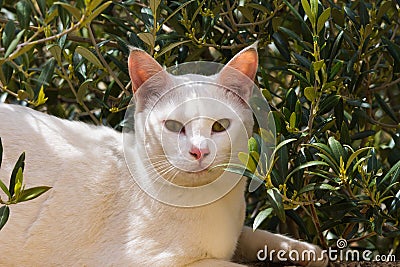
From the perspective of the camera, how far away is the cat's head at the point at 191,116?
1916 millimetres

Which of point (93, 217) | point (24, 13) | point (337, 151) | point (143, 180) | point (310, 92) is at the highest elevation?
point (24, 13)

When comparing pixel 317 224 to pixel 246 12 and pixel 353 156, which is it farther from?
pixel 246 12

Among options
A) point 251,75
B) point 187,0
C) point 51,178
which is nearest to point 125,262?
point 51,178

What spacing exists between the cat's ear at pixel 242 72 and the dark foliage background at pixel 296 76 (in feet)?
0.19

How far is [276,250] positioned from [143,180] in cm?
48

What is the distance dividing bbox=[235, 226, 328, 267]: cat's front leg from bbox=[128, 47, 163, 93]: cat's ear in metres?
0.62

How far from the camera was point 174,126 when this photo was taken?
6.42 feet

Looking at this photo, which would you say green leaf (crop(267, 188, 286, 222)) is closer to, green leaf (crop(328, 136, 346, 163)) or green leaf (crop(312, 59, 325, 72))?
green leaf (crop(328, 136, 346, 163))

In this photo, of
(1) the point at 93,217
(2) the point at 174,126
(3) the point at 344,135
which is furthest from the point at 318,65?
(1) the point at 93,217

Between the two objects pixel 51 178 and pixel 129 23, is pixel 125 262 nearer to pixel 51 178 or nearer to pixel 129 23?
pixel 51 178

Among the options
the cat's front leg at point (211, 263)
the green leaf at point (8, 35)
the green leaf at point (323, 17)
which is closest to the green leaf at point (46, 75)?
the green leaf at point (8, 35)

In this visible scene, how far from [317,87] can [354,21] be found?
402 mm

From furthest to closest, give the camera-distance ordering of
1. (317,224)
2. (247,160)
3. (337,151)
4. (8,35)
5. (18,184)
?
(317,224) → (8,35) → (337,151) → (247,160) → (18,184)

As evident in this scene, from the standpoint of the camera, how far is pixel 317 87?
1983 mm
